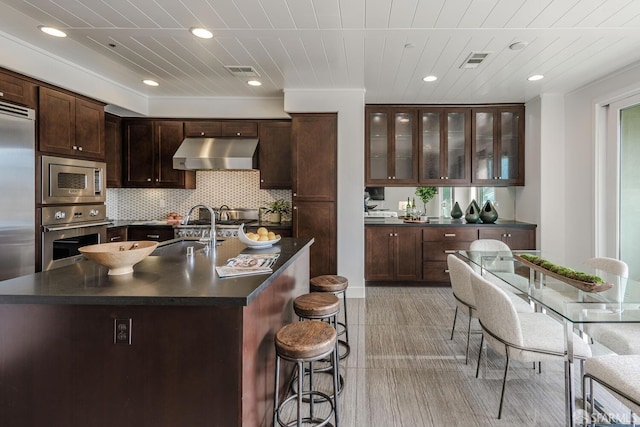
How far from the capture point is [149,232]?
14.7 feet

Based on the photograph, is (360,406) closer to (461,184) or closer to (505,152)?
(461,184)

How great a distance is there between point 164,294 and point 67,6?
7.78 feet

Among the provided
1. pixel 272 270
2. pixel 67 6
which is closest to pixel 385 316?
pixel 272 270

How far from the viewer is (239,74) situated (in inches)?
146

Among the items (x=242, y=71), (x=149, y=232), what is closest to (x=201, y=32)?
(x=242, y=71)

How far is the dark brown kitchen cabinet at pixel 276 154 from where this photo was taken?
4.67 meters

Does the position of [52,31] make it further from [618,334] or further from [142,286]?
[618,334]

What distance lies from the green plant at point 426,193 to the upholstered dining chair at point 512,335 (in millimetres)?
3339

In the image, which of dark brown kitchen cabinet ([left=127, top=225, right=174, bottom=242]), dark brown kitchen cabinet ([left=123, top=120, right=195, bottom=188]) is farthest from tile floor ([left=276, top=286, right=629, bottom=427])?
dark brown kitchen cabinet ([left=123, top=120, right=195, bottom=188])

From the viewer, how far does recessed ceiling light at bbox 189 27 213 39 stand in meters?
2.64

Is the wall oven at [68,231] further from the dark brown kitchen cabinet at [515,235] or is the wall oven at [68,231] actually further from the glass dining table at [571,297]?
the dark brown kitchen cabinet at [515,235]

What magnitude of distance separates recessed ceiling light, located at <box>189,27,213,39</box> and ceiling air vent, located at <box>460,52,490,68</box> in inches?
92.7

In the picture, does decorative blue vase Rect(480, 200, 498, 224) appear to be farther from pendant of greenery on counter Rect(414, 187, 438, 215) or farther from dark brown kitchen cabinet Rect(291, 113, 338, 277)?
dark brown kitchen cabinet Rect(291, 113, 338, 277)

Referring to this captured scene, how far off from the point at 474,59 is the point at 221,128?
3.29 metres
